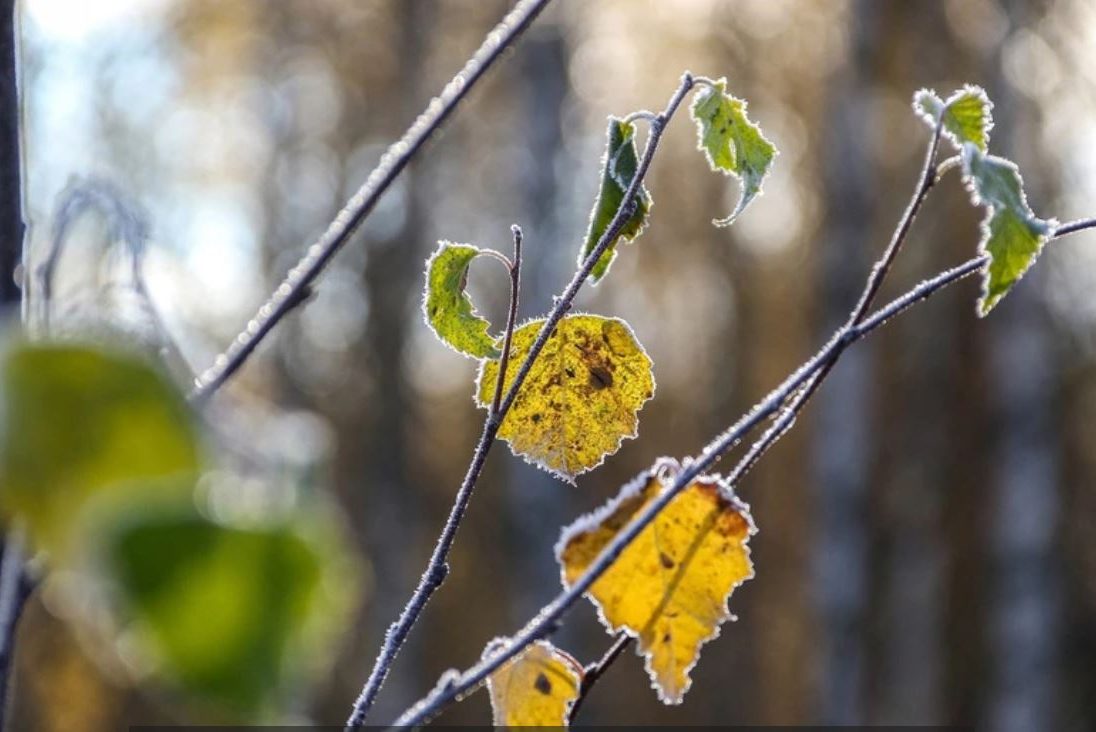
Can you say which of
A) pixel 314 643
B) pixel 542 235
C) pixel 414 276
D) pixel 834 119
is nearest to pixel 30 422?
pixel 314 643

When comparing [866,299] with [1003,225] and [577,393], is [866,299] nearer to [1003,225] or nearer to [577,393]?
[1003,225]

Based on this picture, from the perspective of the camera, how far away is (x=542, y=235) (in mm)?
6969

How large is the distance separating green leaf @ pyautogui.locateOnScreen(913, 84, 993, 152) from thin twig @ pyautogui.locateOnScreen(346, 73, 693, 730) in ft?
0.39

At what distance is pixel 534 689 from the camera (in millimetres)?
578

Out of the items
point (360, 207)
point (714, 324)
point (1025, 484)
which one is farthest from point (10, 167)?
point (714, 324)

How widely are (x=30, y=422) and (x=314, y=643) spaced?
8cm

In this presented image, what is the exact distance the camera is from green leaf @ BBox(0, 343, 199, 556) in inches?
10.1

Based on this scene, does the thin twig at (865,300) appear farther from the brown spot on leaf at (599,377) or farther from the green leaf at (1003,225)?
the brown spot on leaf at (599,377)

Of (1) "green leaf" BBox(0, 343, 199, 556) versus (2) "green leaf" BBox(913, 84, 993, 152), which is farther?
(2) "green leaf" BBox(913, 84, 993, 152)

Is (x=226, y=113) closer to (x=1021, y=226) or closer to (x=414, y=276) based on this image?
(x=414, y=276)

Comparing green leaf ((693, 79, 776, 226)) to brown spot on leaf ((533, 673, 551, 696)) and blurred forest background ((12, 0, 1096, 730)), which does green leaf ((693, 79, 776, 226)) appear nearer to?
brown spot on leaf ((533, 673, 551, 696))

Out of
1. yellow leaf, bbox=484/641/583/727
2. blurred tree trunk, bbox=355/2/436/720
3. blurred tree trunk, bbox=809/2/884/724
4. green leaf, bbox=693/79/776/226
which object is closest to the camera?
yellow leaf, bbox=484/641/583/727

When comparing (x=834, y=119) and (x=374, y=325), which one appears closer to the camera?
(x=834, y=119)

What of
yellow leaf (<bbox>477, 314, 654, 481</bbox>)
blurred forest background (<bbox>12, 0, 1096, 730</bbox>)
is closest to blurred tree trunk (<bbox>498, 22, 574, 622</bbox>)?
blurred forest background (<bbox>12, 0, 1096, 730</bbox>)
